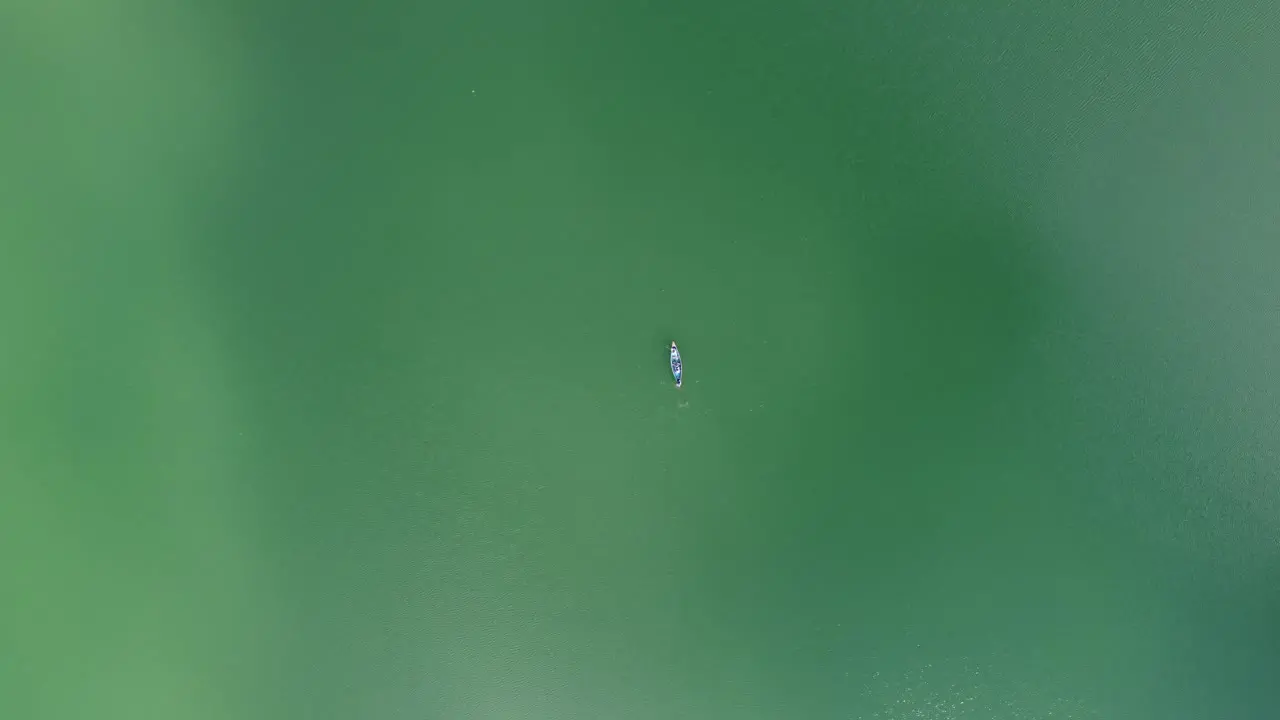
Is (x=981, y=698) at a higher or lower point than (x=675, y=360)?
lower

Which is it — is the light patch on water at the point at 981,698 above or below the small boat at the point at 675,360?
below

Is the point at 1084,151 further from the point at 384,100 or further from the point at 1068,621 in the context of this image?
the point at 384,100

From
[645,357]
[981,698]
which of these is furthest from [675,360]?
[981,698]

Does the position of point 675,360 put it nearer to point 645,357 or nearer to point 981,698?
point 645,357

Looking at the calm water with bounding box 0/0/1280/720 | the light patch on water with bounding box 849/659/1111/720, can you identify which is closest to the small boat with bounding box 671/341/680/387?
the calm water with bounding box 0/0/1280/720

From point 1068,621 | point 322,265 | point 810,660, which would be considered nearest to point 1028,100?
point 1068,621

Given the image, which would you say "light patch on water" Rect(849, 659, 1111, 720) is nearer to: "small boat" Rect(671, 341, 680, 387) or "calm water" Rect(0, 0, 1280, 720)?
"calm water" Rect(0, 0, 1280, 720)

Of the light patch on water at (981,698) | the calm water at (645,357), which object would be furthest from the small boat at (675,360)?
the light patch on water at (981,698)

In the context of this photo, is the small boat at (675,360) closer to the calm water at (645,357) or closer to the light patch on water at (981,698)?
the calm water at (645,357)
